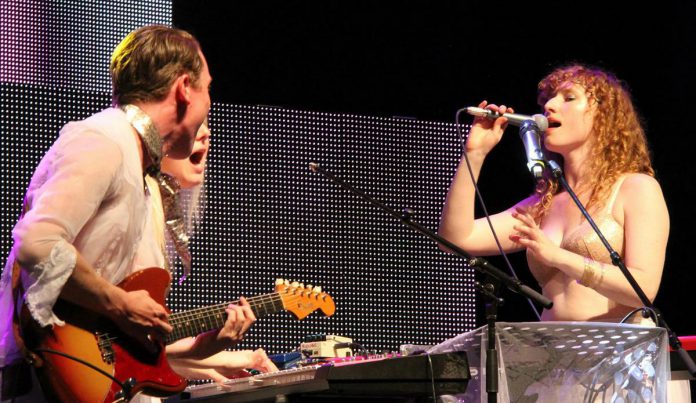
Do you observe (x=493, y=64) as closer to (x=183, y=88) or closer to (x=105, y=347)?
(x=183, y=88)

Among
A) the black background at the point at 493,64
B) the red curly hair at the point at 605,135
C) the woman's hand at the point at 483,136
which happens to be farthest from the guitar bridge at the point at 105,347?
the black background at the point at 493,64

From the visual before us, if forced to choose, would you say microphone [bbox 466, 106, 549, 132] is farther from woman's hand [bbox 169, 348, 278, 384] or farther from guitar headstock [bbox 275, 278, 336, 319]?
woman's hand [bbox 169, 348, 278, 384]

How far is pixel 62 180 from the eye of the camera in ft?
8.09

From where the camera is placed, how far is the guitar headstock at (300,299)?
364 cm

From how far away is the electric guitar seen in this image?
248cm

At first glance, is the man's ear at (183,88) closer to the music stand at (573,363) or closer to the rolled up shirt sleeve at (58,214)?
the rolled up shirt sleeve at (58,214)

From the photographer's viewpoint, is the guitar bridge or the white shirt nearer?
the white shirt

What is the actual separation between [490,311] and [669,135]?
3.58m

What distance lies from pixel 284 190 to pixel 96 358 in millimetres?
2831

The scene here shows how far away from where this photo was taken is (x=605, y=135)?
434cm

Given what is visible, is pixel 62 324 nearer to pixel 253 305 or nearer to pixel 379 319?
pixel 253 305

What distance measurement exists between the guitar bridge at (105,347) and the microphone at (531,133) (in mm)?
1639

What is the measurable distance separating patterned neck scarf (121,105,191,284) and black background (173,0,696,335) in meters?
2.35

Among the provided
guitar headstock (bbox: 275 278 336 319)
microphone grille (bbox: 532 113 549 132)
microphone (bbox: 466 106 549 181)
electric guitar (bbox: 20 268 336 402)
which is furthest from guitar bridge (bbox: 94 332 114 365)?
microphone grille (bbox: 532 113 549 132)
